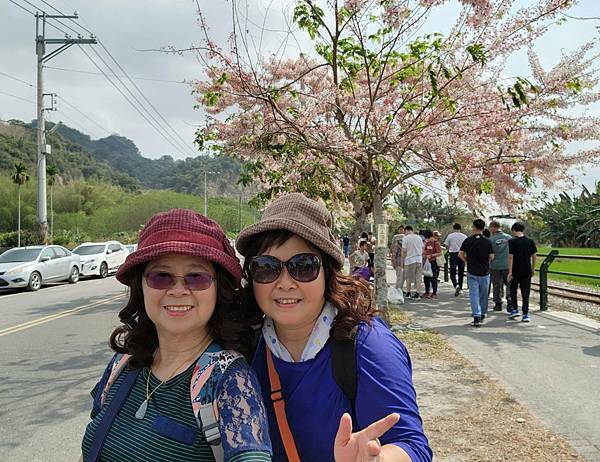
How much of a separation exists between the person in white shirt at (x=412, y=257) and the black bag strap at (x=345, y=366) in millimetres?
10912

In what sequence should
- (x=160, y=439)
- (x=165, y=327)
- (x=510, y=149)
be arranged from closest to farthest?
(x=160, y=439)
(x=165, y=327)
(x=510, y=149)

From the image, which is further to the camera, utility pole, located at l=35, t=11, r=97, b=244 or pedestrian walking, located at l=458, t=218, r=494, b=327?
utility pole, located at l=35, t=11, r=97, b=244

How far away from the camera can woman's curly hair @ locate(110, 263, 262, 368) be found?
186cm

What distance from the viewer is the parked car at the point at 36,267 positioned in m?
15.3

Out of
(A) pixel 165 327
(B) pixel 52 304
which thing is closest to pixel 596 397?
(A) pixel 165 327

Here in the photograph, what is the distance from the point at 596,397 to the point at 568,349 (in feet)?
7.07

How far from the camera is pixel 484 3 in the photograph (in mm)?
6141

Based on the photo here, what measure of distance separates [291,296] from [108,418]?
2.38ft

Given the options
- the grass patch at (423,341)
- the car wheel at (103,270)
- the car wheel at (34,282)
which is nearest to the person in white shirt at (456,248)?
the grass patch at (423,341)

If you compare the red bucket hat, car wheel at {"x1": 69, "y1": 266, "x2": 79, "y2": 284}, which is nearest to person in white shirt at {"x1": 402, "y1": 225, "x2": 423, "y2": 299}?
the red bucket hat

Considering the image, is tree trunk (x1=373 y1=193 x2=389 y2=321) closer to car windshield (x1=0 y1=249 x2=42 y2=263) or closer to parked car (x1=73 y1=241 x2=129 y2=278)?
car windshield (x1=0 y1=249 x2=42 y2=263)

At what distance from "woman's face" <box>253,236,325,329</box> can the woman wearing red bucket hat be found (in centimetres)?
13

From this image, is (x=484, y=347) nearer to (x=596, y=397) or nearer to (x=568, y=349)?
(x=568, y=349)

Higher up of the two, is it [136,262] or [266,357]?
[136,262]
